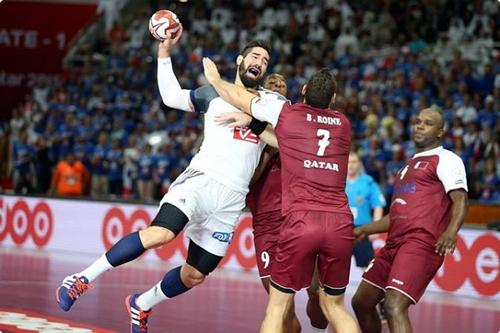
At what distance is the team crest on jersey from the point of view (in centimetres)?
904

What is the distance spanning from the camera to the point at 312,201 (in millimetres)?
8258

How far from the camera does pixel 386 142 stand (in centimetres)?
2081

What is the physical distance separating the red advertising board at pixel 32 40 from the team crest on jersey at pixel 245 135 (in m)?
25.0

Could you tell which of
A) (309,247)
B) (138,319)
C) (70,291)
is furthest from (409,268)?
(70,291)

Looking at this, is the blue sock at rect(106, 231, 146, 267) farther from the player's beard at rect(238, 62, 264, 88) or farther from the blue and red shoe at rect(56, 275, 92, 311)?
the player's beard at rect(238, 62, 264, 88)

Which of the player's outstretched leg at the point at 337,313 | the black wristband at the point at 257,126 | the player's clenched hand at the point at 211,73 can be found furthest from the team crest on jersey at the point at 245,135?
the player's outstretched leg at the point at 337,313

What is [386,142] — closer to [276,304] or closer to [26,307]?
[26,307]

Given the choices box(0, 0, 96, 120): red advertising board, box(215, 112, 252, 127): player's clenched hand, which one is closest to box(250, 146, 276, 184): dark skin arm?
box(215, 112, 252, 127): player's clenched hand

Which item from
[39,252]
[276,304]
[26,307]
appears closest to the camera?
[276,304]

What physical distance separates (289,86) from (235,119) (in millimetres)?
16487

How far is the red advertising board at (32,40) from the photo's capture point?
3356 centimetres

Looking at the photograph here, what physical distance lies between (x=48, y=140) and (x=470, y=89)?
9.97 metres

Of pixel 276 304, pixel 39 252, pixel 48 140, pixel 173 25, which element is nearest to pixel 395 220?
pixel 276 304

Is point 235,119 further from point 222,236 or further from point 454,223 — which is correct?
Result: point 454,223
